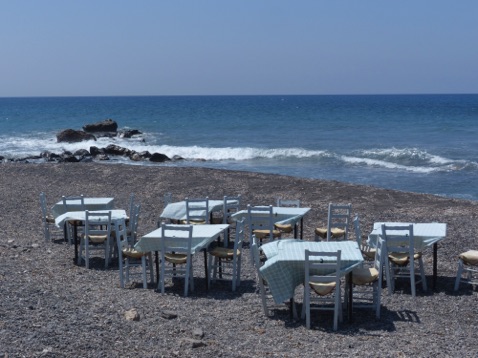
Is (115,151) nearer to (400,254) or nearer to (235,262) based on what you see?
(235,262)

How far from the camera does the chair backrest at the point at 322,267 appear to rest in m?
9.04

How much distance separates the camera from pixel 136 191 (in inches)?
866

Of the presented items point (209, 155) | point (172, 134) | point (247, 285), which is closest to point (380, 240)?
point (247, 285)

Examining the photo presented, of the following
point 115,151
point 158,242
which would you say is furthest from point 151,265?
point 115,151

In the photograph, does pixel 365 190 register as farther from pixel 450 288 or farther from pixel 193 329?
pixel 193 329

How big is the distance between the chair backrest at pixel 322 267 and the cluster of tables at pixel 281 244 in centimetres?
12

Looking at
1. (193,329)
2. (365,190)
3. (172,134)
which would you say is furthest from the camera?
(172,134)

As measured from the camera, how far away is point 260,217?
13.3 metres

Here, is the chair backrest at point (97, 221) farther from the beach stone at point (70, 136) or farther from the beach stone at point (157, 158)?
the beach stone at point (70, 136)

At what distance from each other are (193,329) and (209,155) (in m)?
33.4

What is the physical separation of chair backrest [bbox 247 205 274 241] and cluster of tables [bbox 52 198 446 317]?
0.22 m

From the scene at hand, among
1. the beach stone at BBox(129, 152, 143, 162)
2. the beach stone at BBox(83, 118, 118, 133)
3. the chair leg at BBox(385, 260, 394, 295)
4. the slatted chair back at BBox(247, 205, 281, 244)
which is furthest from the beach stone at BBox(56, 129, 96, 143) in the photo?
the chair leg at BBox(385, 260, 394, 295)

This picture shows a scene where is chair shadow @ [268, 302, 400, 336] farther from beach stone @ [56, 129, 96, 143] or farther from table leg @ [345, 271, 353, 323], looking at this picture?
beach stone @ [56, 129, 96, 143]

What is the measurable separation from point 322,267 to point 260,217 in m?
4.22
